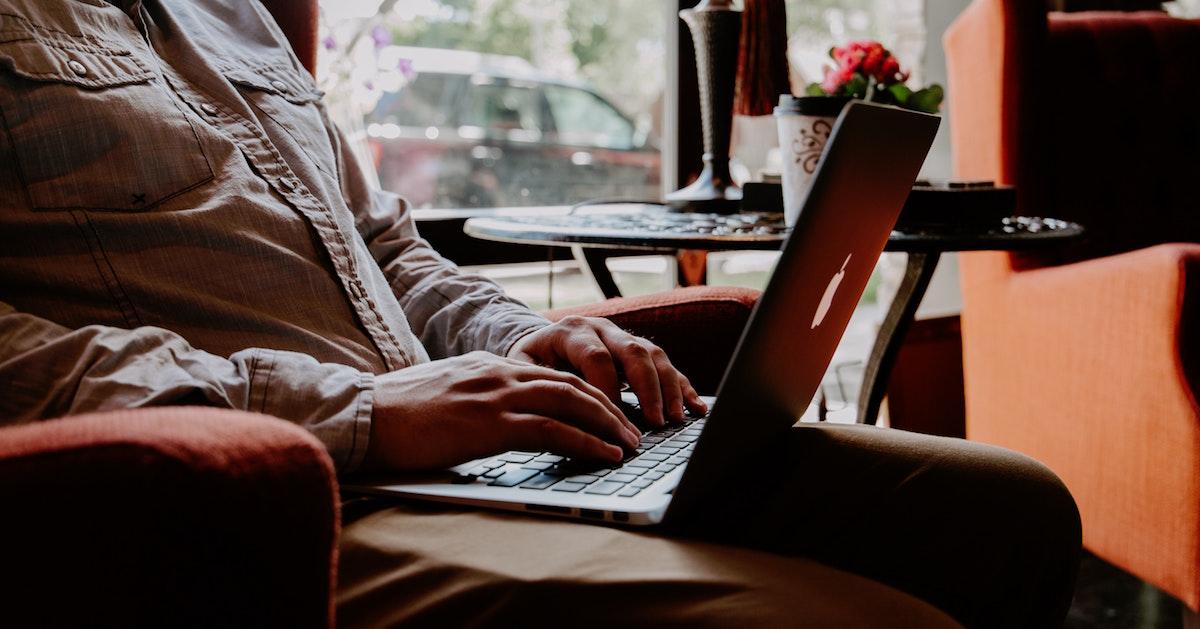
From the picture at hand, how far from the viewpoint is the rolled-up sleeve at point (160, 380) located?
2.19 ft

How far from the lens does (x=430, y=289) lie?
1.15 m

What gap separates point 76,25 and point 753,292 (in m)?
→ 0.73

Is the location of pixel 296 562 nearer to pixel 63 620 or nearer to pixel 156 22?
pixel 63 620

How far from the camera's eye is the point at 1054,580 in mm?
770

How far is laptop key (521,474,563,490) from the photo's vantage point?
2.22ft

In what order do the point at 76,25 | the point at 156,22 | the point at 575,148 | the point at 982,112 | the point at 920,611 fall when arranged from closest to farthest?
the point at 920,611, the point at 76,25, the point at 156,22, the point at 982,112, the point at 575,148

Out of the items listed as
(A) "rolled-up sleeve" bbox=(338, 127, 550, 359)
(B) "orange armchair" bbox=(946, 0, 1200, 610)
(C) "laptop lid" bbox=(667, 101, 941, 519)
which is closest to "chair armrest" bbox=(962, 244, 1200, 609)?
(B) "orange armchair" bbox=(946, 0, 1200, 610)

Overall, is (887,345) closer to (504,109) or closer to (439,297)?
(439,297)

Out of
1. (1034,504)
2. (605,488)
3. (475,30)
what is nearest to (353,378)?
(605,488)

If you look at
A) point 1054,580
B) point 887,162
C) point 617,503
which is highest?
point 887,162

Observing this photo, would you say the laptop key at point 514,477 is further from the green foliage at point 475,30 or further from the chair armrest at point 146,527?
the green foliage at point 475,30

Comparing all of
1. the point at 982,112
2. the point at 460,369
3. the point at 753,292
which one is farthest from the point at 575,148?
the point at 460,369

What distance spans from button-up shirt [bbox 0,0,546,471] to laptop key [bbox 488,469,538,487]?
98 millimetres

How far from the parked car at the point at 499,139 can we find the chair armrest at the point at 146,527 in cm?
197
